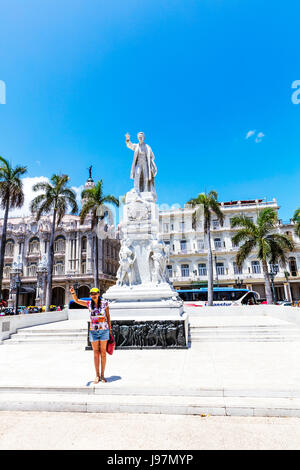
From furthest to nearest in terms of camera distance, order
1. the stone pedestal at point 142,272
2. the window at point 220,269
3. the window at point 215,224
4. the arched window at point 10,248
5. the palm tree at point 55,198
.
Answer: the arched window at point 10,248 → the window at point 215,224 → the window at point 220,269 → the palm tree at point 55,198 → the stone pedestal at point 142,272

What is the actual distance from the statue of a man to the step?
8536 millimetres

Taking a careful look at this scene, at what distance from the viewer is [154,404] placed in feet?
11.9

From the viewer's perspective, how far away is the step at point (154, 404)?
11.2ft

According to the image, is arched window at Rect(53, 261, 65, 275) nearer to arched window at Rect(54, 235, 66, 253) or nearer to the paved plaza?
arched window at Rect(54, 235, 66, 253)

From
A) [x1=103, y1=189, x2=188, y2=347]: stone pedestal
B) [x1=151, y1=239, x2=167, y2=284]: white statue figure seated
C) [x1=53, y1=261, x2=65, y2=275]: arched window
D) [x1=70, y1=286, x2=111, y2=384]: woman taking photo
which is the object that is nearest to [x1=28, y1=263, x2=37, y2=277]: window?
[x1=53, y1=261, x2=65, y2=275]: arched window

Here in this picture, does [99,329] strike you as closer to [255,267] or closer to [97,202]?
[97,202]

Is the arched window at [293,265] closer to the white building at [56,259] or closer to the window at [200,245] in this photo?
the window at [200,245]

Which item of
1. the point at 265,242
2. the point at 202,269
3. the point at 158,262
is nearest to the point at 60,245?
the point at 202,269

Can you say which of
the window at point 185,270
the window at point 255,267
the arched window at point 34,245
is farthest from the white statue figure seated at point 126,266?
the arched window at point 34,245

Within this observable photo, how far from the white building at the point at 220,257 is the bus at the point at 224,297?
10.2m
